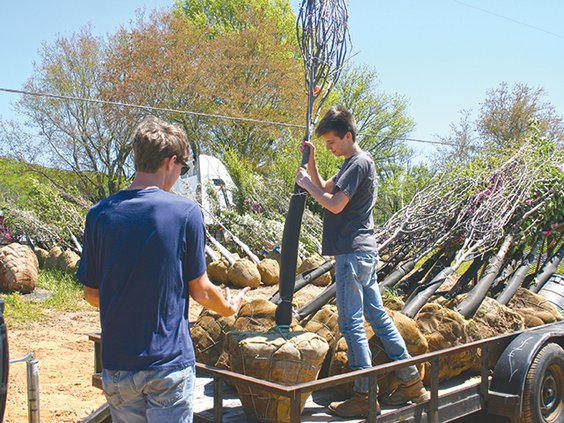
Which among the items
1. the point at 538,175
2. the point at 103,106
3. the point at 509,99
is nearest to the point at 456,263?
the point at 538,175

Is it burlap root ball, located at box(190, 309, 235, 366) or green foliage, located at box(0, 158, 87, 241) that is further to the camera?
green foliage, located at box(0, 158, 87, 241)

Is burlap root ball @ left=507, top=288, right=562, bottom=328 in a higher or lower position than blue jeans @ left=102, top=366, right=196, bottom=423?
lower

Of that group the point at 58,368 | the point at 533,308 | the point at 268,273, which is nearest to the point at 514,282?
the point at 533,308

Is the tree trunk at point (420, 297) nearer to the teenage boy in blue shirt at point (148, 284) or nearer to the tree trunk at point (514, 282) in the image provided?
the tree trunk at point (514, 282)

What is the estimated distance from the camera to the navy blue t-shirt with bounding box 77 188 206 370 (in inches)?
90.7

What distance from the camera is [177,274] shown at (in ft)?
7.82

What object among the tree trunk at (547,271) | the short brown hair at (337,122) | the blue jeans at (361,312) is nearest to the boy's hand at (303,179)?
the short brown hair at (337,122)

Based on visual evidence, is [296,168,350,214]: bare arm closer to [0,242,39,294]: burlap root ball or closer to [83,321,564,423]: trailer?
[83,321,564,423]: trailer

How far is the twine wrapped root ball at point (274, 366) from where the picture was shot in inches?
130

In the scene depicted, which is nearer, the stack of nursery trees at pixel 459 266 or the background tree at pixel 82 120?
the stack of nursery trees at pixel 459 266

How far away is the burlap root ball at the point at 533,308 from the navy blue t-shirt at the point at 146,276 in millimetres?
4014

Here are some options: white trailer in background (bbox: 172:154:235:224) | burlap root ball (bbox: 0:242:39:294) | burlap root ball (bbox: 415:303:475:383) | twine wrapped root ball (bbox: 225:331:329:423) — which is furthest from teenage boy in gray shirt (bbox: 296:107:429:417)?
white trailer in background (bbox: 172:154:235:224)

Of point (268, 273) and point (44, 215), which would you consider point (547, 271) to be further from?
point (44, 215)

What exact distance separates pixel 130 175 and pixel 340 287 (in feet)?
83.4
